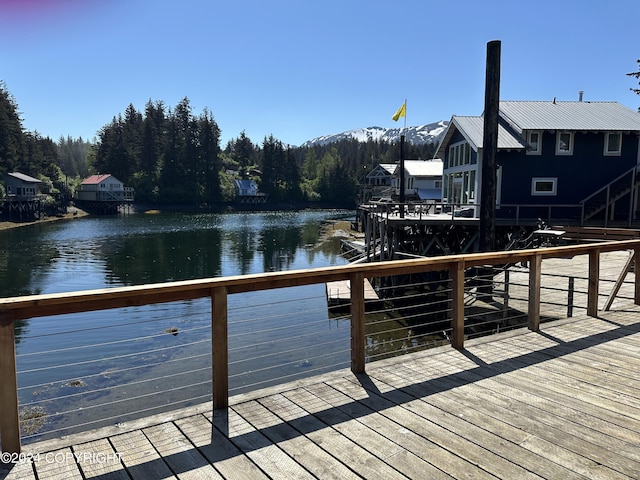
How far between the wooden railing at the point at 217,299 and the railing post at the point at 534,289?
0.01m

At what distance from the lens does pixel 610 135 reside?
24.8 meters

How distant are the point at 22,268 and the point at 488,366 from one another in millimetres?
29140

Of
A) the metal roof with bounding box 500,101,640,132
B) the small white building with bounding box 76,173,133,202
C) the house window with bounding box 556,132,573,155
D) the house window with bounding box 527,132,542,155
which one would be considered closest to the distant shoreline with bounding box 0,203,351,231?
the small white building with bounding box 76,173,133,202

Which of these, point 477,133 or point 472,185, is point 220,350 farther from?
point 472,185

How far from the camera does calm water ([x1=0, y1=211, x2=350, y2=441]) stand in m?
9.06

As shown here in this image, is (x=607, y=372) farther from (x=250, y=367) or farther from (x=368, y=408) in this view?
(x=250, y=367)

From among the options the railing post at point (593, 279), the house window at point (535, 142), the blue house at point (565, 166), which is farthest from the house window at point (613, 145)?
the railing post at point (593, 279)

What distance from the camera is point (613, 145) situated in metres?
24.8

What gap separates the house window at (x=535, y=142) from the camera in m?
24.3

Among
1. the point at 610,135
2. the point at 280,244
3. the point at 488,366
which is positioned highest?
the point at 610,135

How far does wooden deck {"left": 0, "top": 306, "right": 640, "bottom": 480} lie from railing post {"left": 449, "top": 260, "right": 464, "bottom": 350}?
428 millimetres

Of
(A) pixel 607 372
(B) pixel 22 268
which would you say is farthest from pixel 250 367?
(B) pixel 22 268

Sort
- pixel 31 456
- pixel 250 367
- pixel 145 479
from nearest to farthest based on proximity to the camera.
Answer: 1. pixel 145 479
2. pixel 31 456
3. pixel 250 367

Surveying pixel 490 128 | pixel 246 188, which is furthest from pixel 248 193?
pixel 490 128
